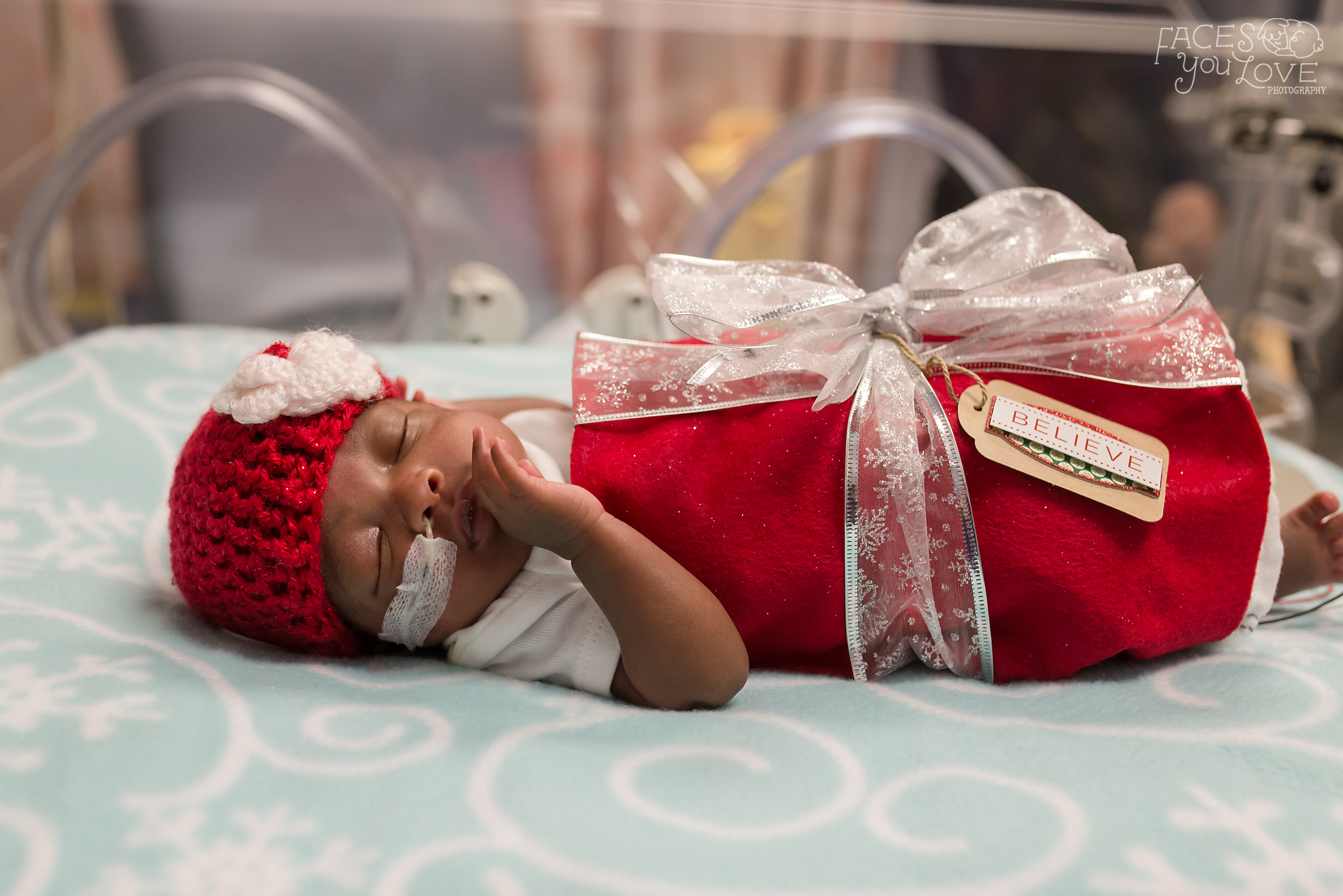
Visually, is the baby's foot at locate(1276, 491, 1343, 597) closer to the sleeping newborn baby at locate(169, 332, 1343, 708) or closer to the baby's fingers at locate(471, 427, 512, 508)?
the sleeping newborn baby at locate(169, 332, 1343, 708)

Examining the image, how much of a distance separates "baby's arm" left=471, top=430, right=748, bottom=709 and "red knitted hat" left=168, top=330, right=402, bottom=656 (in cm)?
16

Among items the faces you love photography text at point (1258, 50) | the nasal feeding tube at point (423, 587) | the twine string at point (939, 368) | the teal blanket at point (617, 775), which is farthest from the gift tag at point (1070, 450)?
the faces you love photography text at point (1258, 50)

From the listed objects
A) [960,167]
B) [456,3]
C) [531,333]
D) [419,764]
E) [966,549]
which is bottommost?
[419,764]

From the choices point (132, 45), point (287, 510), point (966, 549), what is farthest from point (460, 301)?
point (966, 549)

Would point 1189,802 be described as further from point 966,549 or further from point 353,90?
point 353,90

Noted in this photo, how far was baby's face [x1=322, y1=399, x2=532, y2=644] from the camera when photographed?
3.02 ft

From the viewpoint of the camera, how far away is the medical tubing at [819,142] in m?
1.85

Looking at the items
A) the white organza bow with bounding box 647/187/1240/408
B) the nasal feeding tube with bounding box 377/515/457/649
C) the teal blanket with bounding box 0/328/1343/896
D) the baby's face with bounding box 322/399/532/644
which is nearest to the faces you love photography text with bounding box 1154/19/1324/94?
the white organza bow with bounding box 647/187/1240/408

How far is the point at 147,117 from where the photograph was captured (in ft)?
5.98

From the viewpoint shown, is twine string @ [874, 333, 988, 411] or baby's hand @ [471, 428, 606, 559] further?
twine string @ [874, 333, 988, 411]

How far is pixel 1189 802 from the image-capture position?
0.73m

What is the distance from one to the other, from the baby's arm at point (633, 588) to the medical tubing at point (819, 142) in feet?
3.42

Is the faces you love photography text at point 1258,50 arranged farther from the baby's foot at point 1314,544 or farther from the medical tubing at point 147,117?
the medical tubing at point 147,117

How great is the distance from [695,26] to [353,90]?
0.78 meters
